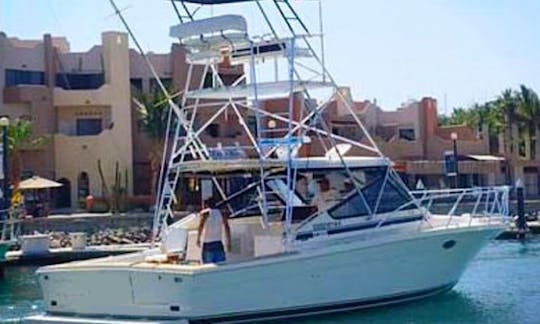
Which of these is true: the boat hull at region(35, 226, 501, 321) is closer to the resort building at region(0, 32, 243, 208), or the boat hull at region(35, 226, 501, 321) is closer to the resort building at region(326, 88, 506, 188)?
the resort building at region(0, 32, 243, 208)

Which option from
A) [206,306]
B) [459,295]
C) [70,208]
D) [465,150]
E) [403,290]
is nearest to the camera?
[206,306]

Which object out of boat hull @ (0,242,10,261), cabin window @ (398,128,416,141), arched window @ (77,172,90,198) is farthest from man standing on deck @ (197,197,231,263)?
cabin window @ (398,128,416,141)

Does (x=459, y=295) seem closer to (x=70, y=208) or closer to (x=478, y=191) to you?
(x=478, y=191)

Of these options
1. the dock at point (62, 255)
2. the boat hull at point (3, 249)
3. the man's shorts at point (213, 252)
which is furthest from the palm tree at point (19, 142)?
the man's shorts at point (213, 252)

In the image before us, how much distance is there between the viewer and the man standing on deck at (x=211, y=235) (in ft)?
54.6

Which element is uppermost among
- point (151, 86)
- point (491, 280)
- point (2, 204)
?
point (151, 86)

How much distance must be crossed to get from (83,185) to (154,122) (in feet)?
15.3

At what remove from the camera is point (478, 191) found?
19609mm

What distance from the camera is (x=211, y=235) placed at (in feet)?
55.4

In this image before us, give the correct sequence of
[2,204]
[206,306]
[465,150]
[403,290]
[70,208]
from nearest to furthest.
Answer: [206,306] < [403,290] < [2,204] < [70,208] < [465,150]

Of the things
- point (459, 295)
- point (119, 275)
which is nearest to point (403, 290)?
point (459, 295)

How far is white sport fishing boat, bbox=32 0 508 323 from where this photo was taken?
634 inches

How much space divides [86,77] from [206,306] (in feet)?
116

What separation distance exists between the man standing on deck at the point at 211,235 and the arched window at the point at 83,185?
32.0 meters
